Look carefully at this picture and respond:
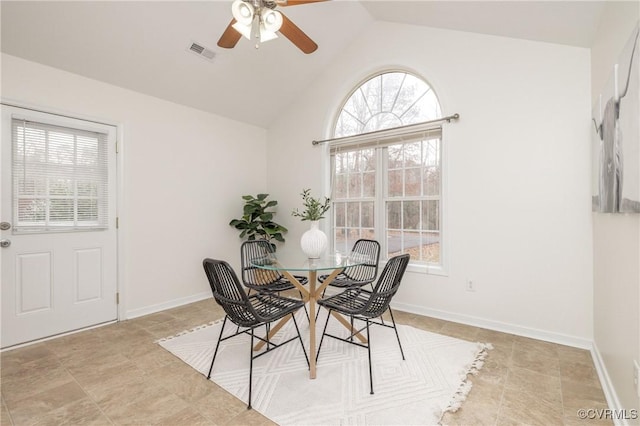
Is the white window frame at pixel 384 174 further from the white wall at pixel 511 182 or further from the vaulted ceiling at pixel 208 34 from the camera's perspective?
the vaulted ceiling at pixel 208 34

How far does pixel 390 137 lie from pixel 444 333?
2299 mm

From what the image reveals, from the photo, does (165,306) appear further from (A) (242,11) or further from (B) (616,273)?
(B) (616,273)

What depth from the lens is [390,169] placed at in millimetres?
3859

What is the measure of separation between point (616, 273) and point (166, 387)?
10.0 feet

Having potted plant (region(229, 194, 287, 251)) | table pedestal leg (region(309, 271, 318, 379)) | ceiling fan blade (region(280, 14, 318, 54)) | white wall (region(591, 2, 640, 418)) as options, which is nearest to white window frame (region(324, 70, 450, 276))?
potted plant (region(229, 194, 287, 251))

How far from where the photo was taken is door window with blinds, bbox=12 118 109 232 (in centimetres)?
277

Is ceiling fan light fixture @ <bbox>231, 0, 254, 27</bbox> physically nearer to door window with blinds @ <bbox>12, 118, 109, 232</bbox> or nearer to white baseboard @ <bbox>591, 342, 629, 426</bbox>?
door window with blinds @ <bbox>12, 118, 109, 232</bbox>

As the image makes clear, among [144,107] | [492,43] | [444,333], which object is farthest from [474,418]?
[144,107]

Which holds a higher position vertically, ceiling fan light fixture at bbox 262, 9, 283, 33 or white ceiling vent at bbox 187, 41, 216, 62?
white ceiling vent at bbox 187, 41, 216, 62

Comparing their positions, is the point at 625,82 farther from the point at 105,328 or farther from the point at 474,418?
the point at 105,328

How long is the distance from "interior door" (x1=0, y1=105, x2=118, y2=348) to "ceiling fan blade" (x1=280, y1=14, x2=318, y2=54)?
2.27m

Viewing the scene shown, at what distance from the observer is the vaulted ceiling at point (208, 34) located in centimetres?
251

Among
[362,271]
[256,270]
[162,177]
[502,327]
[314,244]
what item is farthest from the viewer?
[162,177]

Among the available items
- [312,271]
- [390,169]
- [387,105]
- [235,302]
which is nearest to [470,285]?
[390,169]
